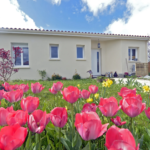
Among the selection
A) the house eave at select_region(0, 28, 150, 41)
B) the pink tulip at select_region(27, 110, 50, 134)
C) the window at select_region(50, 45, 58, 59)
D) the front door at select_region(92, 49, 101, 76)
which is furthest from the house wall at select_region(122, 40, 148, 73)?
the pink tulip at select_region(27, 110, 50, 134)

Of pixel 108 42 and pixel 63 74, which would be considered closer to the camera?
pixel 63 74

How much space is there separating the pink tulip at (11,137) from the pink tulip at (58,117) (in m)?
0.20

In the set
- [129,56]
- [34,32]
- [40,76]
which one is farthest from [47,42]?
[129,56]

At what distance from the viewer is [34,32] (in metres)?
9.62

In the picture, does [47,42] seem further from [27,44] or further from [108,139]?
[108,139]

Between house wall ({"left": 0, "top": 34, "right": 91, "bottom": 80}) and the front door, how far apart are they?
1588 millimetres

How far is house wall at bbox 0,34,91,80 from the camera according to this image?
9534mm

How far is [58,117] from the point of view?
64 cm

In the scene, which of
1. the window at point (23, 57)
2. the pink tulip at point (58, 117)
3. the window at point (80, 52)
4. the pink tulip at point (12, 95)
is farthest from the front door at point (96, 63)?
the pink tulip at point (58, 117)

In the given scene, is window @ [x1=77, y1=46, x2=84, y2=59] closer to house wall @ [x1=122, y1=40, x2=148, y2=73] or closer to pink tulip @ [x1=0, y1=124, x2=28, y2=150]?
house wall @ [x1=122, y1=40, x2=148, y2=73]

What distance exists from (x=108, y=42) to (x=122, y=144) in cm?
1305

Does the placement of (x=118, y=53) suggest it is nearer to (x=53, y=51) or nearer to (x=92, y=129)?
(x=53, y=51)

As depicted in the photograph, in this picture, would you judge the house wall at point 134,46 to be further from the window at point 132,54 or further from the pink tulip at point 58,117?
the pink tulip at point 58,117

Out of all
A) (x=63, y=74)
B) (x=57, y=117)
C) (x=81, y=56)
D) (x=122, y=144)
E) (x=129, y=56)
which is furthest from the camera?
(x=129, y=56)
